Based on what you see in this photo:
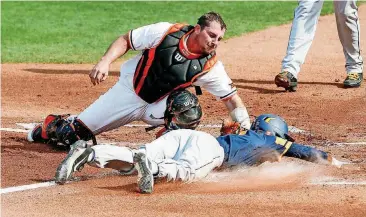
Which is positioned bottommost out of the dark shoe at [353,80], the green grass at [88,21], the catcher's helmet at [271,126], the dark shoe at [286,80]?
the green grass at [88,21]

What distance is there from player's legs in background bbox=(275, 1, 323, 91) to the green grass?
11.7ft

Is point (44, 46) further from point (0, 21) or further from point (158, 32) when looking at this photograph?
point (158, 32)

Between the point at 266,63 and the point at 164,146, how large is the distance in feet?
20.6

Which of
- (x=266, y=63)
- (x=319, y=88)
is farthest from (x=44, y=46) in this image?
(x=319, y=88)

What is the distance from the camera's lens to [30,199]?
22.7 feet

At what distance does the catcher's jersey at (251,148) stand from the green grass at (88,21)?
21.3 ft

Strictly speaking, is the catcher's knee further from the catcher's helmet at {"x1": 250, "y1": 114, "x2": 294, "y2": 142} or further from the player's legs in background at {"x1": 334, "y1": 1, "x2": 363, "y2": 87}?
the player's legs in background at {"x1": 334, "y1": 1, "x2": 363, "y2": 87}

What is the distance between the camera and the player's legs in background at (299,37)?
11.4 m

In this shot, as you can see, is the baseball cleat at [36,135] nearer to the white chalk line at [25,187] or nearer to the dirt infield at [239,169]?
the dirt infield at [239,169]

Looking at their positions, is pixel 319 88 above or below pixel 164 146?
below

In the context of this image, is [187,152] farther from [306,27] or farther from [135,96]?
[306,27]

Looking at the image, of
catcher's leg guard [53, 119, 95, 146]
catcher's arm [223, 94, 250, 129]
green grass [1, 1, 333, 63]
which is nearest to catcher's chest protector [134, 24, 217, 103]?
catcher's arm [223, 94, 250, 129]

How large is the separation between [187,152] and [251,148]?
62 cm

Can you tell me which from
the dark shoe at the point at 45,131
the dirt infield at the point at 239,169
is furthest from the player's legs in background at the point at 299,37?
the dark shoe at the point at 45,131
